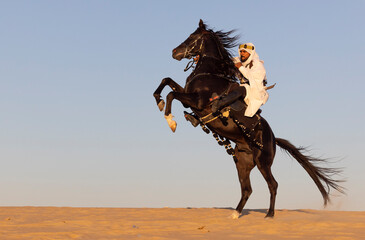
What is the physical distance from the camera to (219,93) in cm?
1096

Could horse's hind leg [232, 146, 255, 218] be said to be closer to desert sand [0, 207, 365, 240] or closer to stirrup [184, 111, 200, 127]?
desert sand [0, 207, 365, 240]

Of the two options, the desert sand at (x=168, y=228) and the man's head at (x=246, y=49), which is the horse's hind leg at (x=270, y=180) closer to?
the desert sand at (x=168, y=228)

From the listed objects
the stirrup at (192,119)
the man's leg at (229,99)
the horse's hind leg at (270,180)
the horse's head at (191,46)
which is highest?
the horse's head at (191,46)

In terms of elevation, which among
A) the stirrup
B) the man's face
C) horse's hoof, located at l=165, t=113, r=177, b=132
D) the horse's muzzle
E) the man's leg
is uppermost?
the horse's muzzle

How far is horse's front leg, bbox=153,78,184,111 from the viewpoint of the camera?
34.1ft

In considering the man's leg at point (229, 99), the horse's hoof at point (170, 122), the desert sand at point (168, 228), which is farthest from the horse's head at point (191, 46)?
the desert sand at point (168, 228)

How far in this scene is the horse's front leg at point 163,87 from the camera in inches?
409

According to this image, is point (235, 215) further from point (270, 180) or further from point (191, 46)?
point (191, 46)

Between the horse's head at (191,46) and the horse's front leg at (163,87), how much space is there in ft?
2.43

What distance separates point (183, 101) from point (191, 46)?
62.7 inches

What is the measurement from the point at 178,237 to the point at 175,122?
285cm

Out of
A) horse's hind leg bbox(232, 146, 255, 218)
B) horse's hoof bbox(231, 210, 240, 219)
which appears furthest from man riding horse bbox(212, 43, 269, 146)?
horse's hoof bbox(231, 210, 240, 219)

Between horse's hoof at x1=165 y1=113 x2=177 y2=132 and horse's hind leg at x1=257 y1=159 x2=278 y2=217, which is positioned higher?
horse's hoof at x1=165 y1=113 x2=177 y2=132

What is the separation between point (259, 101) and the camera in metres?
11.3
